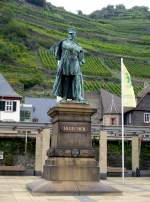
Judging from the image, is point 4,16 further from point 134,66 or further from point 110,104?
point 110,104

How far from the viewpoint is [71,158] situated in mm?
16781

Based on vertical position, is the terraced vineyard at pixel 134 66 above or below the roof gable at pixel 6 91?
above

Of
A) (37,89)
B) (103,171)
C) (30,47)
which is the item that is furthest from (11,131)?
(30,47)

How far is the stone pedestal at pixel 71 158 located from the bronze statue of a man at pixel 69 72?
1140 millimetres

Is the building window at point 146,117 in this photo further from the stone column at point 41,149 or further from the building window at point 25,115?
the stone column at point 41,149

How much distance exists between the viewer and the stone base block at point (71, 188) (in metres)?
15.8

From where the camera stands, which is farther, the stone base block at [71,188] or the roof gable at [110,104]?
the roof gable at [110,104]

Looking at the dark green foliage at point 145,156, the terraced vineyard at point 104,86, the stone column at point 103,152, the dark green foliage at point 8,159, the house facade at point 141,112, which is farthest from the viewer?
the terraced vineyard at point 104,86

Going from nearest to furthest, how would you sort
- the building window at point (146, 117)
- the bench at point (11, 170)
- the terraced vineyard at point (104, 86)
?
1. the bench at point (11, 170)
2. the building window at point (146, 117)
3. the terraced vineyard at point (104, 86)

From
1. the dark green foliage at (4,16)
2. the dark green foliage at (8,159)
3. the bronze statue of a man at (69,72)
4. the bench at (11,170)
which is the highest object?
the dark green foliage at (4,16)

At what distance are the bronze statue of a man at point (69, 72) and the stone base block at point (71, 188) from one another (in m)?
3.65

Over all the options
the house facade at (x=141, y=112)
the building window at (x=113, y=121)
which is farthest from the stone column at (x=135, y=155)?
the building window at (x=113, y=121)

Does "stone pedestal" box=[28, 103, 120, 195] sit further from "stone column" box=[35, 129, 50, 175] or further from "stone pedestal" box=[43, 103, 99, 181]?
"stone column" box=[35, 129, 50, 175]

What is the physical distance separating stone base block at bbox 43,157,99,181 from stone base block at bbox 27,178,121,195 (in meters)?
0.19
